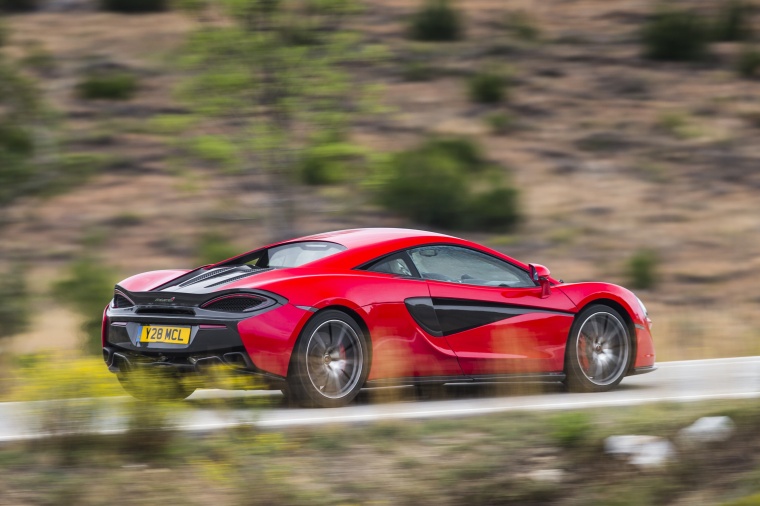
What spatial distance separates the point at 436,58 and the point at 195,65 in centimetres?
1848

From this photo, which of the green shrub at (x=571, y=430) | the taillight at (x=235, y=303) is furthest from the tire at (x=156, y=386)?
the green shrub at (x=571, y=430)

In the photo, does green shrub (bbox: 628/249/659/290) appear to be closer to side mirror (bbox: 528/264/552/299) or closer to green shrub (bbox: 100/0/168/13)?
side mirror (bbox: 528/264/552/299)

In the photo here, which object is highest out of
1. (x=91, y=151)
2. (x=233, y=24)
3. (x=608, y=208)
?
(x=233, y=24)

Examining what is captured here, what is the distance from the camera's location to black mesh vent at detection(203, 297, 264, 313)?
23.8 ft

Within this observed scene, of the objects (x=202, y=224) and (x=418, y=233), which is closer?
(x=418, y=233)

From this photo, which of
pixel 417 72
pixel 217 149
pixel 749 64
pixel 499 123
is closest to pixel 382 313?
pixel 217 149

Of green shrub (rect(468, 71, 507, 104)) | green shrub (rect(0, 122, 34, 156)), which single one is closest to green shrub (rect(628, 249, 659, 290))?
green shrub (rect(468, 71, 507, 104))

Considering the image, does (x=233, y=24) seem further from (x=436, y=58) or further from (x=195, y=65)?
(x=436, y=58)

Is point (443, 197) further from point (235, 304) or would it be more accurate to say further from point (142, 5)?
point (235, 304)

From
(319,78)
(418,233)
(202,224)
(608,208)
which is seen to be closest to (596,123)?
(608,208)

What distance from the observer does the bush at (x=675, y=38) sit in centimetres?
3306

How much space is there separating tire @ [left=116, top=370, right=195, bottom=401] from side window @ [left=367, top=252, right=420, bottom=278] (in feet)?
4.95

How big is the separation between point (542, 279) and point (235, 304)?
2.50m

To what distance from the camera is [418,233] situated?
8.40m
